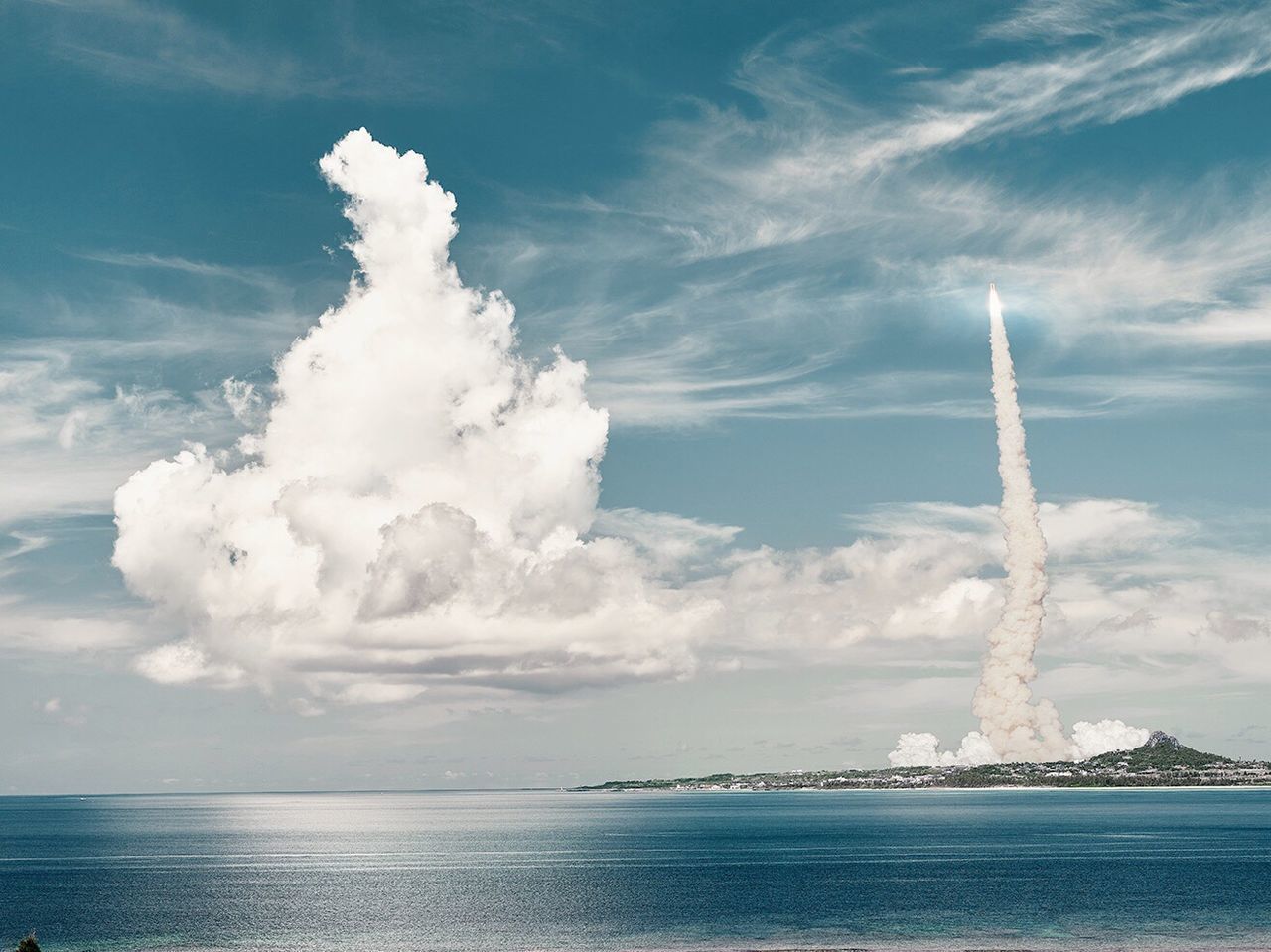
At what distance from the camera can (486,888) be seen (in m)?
189

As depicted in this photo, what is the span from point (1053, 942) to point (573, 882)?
8928 centimetres

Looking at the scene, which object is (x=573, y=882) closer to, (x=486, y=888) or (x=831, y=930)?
(x=486, y=888)

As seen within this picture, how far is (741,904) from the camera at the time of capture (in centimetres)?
→ 16512

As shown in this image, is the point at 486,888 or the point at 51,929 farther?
the point at 486,888

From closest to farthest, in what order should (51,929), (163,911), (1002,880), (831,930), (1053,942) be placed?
→ (1053,942) → (831,930) → (51,929) → (163,911) → (1002,880)

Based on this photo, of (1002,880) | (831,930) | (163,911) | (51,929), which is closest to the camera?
(831,930)

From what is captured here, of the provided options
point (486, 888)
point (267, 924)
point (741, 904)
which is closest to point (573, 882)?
point (486, 888)

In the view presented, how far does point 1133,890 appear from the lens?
174875 mm

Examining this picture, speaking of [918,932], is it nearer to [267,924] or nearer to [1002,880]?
[1002,880]

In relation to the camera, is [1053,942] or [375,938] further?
[375,938]

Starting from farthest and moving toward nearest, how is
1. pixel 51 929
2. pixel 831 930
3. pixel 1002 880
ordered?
pixel 1002 880, pixel 51 929, pixel 831 930

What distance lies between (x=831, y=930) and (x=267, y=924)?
219 ft

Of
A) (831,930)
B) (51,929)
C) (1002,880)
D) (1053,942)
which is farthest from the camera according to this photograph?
(1002,880)

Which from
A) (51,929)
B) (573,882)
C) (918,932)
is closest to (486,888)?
(573,882)
